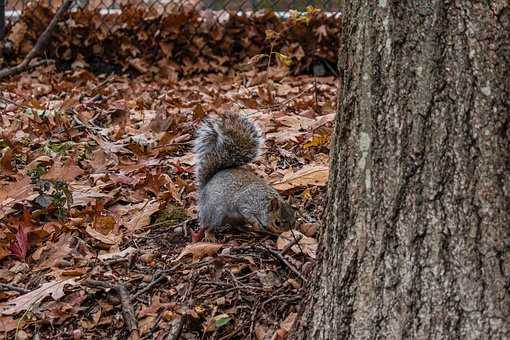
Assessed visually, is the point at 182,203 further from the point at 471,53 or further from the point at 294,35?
the point at 294,35

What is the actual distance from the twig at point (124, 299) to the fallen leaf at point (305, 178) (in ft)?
3.29

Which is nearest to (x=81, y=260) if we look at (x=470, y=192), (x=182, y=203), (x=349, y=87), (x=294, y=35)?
(x=182, y=203)

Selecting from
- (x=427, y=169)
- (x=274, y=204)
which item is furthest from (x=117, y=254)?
(x=427, y=169)

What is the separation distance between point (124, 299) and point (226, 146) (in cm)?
98

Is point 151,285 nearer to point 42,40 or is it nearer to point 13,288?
point 13,288

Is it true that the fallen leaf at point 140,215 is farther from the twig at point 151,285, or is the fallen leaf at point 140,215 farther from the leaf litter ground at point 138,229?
the twig at point 151,285

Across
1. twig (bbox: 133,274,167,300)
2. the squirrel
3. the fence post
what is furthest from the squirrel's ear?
the fence post

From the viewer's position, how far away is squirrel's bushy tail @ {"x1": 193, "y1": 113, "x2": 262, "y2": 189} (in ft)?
11.4

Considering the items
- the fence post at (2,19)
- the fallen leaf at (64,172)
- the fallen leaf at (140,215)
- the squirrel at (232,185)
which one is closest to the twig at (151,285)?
the squirrel at (232,185)

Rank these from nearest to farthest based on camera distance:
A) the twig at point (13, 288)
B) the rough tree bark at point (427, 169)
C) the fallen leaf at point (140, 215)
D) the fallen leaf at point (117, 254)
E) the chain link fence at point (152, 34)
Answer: the rough tree bark at point (427, 169)
the twig at point (13, 288)
the fallen leaf at point (117, 254)
the fallen leaf at point (140, 215)
the chain link fence at point (152, 34)

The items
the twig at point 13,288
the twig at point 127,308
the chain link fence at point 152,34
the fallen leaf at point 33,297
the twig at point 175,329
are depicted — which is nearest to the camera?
the twig at point 175,329

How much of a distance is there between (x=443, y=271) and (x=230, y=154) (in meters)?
1.76

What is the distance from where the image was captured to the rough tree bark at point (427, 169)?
183 centimetres

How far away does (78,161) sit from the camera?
415cm
